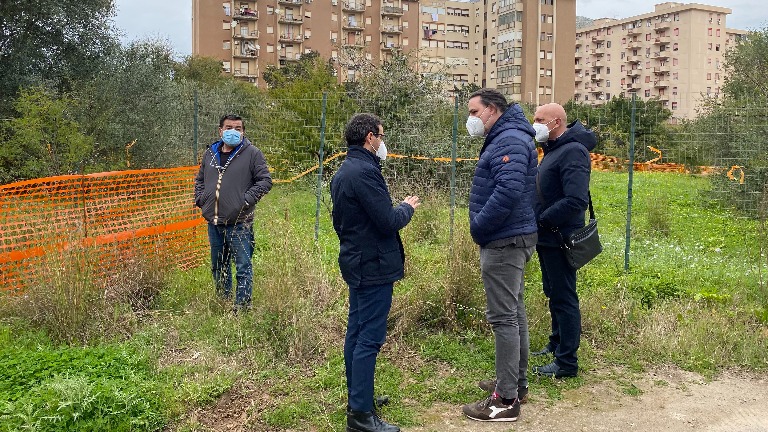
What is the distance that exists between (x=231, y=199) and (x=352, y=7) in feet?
235

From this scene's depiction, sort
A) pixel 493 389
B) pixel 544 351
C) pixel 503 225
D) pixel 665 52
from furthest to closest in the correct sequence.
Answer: pixel 665 52
pixel 544 351
pixel 493 389
pixel 503 225

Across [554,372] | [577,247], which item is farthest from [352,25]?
[554,372]

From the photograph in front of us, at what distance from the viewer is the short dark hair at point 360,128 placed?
407cm

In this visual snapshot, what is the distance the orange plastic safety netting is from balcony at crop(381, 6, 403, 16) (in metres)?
71.4

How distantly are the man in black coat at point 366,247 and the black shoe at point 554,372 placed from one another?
4.74 feet

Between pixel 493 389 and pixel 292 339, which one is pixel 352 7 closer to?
pixel 292 339

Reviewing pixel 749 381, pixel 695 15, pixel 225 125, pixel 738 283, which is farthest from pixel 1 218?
pixel 695 15

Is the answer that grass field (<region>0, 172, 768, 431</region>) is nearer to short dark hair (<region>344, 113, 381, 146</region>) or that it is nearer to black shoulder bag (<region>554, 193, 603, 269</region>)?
black shoulder bag (<region>554, 193, 603, 269</region>)

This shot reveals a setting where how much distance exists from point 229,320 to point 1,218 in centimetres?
251

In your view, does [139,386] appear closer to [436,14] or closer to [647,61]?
[436,14]

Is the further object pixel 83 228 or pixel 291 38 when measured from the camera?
pixel 291 38

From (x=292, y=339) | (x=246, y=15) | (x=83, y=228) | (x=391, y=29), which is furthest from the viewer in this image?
(x=391, y=29)

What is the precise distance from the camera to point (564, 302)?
16.5 ft

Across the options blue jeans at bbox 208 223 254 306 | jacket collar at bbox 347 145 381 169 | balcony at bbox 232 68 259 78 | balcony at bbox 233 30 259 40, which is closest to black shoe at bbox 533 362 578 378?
jacket collar at bbox 347 145 381 169
